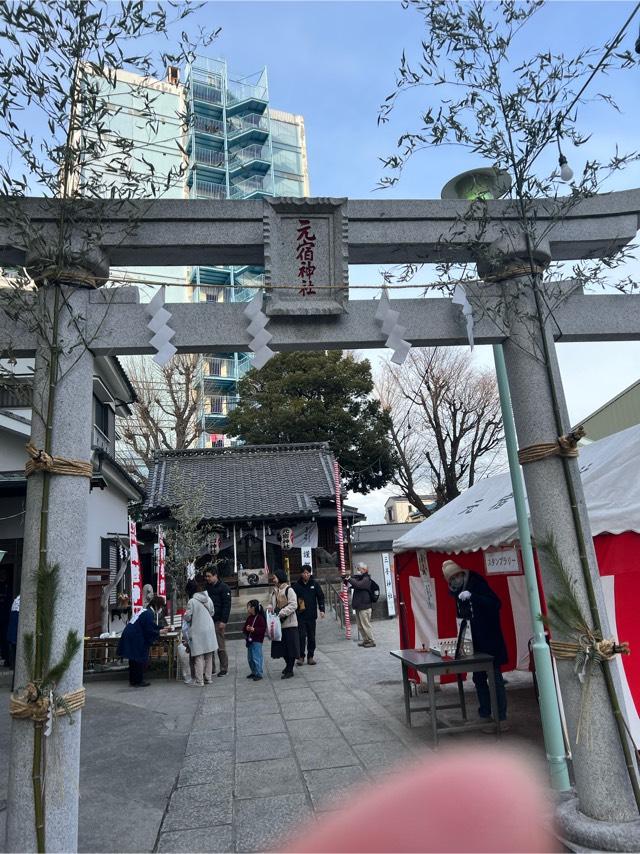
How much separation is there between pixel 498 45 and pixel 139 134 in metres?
37.4

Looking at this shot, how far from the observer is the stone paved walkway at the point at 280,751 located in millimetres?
4555

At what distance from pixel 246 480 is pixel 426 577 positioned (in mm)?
16892

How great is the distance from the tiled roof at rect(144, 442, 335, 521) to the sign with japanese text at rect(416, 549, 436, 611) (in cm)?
1321

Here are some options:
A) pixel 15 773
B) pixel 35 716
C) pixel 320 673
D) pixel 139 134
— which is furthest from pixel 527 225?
pixel 139 134

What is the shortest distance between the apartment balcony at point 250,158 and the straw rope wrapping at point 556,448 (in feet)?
157

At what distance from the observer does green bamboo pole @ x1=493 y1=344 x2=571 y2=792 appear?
15.9 ft

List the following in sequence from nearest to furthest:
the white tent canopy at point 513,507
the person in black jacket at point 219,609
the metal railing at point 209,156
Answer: the white tent canopy at point 513,507 < the person in black jacket at point 219,609 < the metal railing at point 209,156

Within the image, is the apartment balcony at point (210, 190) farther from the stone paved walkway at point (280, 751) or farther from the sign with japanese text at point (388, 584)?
the stone paved walkway at point (280, 751)

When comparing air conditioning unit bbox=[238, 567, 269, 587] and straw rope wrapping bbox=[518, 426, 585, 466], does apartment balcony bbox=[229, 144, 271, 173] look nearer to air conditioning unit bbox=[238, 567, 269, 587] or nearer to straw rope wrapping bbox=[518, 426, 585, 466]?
air conditioning unit bbox=[238, 567, 269, 587]

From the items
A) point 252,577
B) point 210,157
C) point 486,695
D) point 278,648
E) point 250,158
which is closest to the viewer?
point 486,695

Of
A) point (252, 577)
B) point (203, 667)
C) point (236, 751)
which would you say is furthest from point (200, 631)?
point (252, 577)

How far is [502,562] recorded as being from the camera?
24.6ft

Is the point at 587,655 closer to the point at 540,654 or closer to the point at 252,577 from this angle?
the point at 540,654

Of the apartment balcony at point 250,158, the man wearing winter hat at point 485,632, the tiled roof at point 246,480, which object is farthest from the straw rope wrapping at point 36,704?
the apartment balcony at point 250,158
